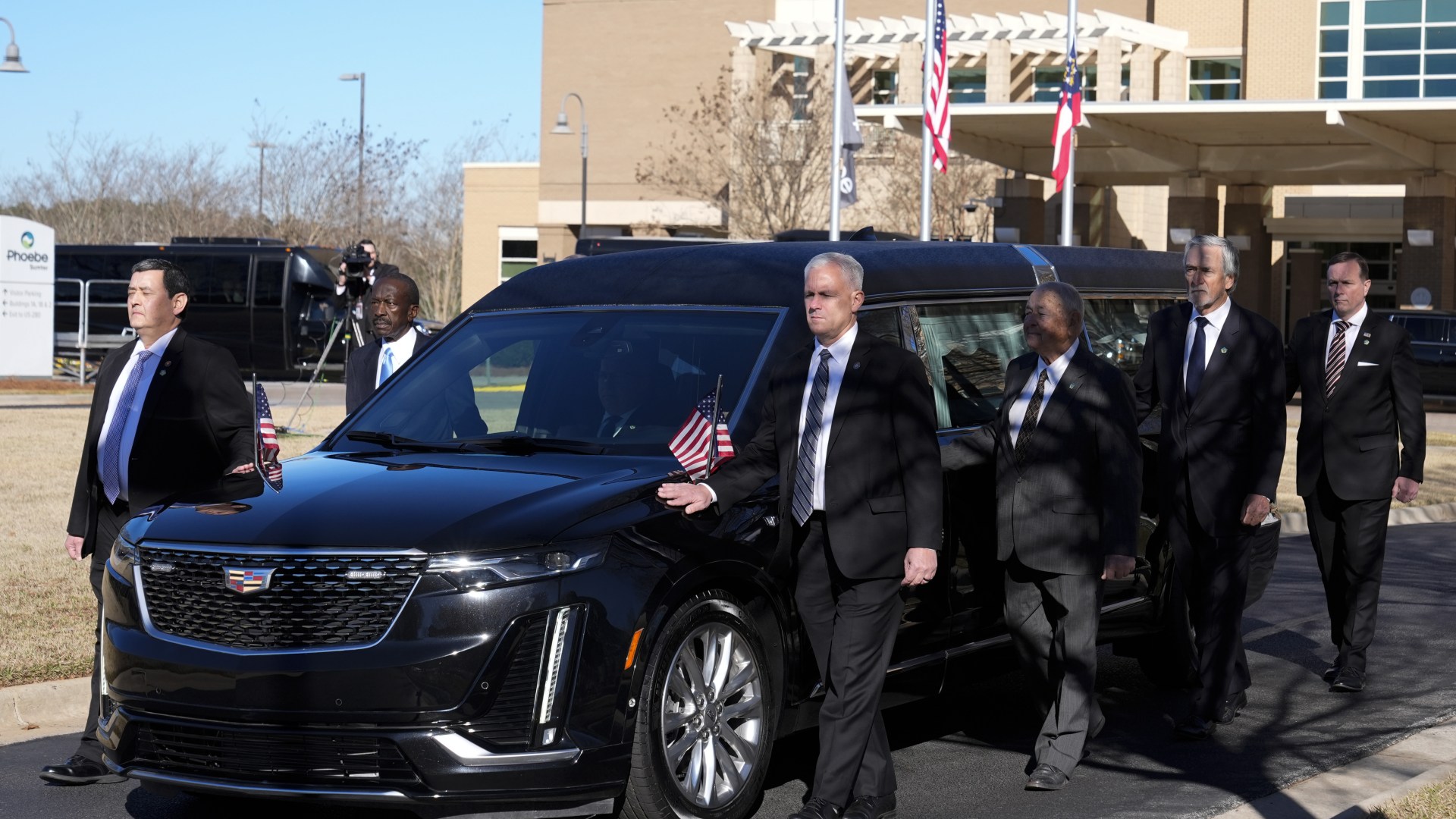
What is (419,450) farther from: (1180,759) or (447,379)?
(1180,759)

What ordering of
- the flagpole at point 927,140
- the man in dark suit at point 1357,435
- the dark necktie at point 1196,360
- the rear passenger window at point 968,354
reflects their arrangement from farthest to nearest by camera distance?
the flagpole at point 927,140 < the man in dark suit at point 1357,435 < the dark necktie at point 1196,360 < the rear passenger window at point 968,354

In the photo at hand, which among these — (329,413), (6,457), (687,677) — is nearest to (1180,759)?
(687,677)

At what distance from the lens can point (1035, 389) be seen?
21.5ft

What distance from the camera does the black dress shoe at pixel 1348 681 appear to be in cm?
821

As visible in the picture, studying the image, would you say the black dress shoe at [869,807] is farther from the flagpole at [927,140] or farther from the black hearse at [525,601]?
the flagpole at [927,140]

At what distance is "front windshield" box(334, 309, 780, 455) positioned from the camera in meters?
6.29

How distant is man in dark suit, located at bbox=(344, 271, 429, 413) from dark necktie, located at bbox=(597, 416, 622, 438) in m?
2.51

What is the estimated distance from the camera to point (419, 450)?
6359mm

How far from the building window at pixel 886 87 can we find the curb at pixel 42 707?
45.3 m

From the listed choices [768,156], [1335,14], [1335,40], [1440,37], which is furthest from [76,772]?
[1335,40]

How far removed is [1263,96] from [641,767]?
50.8 meters

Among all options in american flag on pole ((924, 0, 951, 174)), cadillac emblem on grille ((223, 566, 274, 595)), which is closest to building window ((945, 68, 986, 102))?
american flag on pole ((924, 0, 951, 174))

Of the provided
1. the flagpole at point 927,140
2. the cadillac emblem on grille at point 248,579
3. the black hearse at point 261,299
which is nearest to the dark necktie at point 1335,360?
the cadillac emblem on grille at point 248,579

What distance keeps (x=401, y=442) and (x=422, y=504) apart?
3.76 feet
